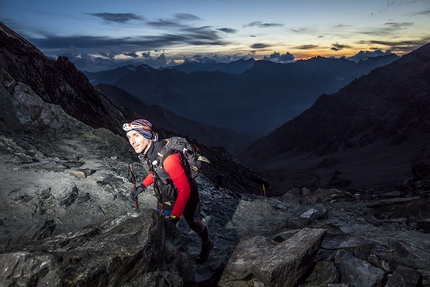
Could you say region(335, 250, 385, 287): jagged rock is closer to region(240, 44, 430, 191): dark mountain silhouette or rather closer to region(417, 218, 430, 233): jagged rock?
region(417, 218, 430, 233): jagged rock

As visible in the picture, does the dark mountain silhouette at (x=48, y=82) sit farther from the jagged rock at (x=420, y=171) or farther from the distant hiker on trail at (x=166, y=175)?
the jagged rock at (x=420, y=171)

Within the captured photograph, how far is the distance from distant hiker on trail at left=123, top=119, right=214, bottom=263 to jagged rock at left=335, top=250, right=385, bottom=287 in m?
2.63

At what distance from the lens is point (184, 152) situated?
5004 millimetres

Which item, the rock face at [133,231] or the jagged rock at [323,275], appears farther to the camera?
the jagged rock at [323,275]

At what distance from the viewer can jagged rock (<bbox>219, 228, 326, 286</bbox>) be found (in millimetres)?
4566

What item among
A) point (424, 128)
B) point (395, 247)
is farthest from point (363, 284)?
point (424, 128)

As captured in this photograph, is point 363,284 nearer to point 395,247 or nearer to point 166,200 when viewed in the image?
point 395,247

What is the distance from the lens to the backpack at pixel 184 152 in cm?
487

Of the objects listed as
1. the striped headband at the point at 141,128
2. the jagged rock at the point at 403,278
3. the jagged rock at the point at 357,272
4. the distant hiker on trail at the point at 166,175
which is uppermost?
the striped headband at the point at 141,128

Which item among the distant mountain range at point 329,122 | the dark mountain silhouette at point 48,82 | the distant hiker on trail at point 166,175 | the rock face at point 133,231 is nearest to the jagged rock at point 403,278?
the rock face at point 133,231

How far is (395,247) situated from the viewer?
593cm

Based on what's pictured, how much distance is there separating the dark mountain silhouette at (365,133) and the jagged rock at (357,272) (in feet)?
203

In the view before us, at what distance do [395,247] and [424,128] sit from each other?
100555mm

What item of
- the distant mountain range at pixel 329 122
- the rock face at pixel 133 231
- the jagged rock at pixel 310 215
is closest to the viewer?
the rock face at pixel 133 231
